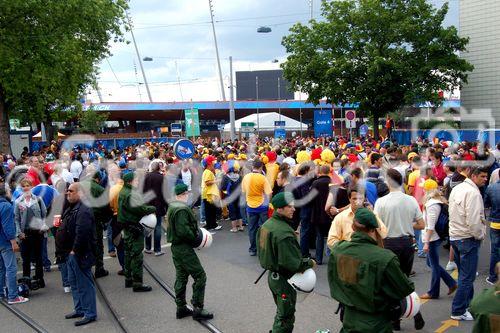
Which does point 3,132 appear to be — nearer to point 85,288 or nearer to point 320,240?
point 85,288

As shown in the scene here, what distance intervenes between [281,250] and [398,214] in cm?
182

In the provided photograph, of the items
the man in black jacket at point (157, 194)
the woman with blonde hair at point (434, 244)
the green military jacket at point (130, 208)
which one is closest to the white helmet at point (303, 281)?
the woman with blonde hair at point (434, 244)

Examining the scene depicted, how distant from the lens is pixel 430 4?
97.2ft

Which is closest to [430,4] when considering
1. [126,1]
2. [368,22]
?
[368,22]

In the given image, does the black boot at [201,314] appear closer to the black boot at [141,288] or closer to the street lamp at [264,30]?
the black boot at [141,288]

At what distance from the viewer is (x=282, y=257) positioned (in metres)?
4.91

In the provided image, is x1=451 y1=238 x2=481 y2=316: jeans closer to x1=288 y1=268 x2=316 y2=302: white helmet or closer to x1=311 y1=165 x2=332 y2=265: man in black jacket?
x1=288 y1=268 x2=316 y2=302: white helmet

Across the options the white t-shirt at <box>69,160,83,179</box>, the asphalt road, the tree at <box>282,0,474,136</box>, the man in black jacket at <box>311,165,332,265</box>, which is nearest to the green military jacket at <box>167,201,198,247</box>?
the asphalt road

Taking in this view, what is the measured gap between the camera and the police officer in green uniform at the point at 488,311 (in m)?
2.76

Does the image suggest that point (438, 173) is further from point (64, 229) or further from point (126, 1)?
point (126, 1)

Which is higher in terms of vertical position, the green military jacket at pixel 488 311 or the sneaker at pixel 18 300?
the green military jacket at pixel 488 311

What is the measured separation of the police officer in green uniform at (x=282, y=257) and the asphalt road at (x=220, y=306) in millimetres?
1092

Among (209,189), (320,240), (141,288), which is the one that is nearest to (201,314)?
(141,288)

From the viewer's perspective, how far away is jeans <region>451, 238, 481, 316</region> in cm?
595
